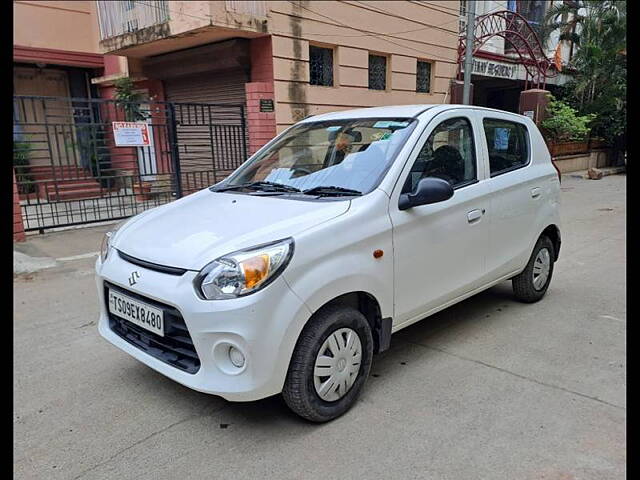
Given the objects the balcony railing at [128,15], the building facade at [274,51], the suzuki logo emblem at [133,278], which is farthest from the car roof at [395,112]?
the balcony railing at [128,15]

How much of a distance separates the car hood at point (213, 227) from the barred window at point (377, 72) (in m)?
9.69

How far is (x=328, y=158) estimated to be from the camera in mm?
3438

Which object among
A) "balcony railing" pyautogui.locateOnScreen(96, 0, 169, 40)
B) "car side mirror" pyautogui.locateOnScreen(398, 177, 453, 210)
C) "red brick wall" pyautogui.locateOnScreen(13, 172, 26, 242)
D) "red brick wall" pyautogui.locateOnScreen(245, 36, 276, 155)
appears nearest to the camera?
"car side mirror" pyautogui.locateOnScreen(398, 177, 453, 210)

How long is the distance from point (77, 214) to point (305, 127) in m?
7.37

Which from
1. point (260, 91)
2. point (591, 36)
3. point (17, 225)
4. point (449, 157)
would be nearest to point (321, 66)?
point (260, 91)

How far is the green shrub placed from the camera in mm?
16219

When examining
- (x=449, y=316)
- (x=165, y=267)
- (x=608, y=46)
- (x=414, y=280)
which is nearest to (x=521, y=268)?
(x=449, y=316)

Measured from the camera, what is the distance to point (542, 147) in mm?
4492

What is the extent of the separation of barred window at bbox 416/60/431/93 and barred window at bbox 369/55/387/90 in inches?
57.5

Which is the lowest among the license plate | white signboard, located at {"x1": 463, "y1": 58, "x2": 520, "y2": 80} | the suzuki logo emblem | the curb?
the curb

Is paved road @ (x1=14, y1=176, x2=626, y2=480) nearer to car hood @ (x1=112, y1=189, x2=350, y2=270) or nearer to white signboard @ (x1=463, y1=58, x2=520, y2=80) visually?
car hood @ (x1=112, y1=189, x2=350, y2=270)

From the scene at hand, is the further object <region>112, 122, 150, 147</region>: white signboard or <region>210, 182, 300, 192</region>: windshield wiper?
<region>112, 122, 150, 147</region>: white signboard

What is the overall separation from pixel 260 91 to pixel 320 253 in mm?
7778

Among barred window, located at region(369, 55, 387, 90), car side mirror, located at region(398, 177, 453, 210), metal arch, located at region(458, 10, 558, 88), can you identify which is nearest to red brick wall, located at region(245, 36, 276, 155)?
barred window, located at region(369, 55, 387, 90)
